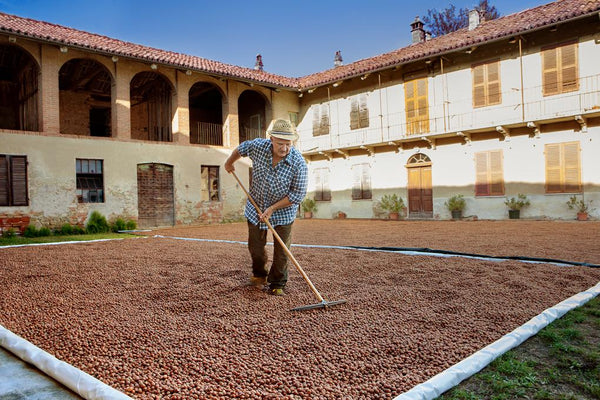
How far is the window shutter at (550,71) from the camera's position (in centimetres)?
1327

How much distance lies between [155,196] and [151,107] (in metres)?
4.60

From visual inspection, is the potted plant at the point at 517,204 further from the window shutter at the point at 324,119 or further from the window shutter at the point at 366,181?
the window shutter at the point at 324,119

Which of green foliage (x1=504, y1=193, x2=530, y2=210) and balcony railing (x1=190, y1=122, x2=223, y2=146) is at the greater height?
balcony railing (x1=190, y1=122, x2=223, y2=146)

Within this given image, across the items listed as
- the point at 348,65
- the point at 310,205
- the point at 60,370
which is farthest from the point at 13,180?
the point at 348,65

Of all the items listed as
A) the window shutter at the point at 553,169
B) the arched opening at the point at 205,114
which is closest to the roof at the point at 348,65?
the arched opening at the point at 205,114

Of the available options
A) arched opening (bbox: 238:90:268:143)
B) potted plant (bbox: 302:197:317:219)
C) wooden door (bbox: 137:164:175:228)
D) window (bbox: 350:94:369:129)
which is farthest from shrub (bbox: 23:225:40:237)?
window (bbox: 350:94:369:129)

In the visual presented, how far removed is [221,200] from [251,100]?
20.4 ft

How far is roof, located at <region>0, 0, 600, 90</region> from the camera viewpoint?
12.6 meters

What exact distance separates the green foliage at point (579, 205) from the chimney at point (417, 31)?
9467 mm

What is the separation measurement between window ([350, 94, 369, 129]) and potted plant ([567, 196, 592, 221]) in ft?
26.8

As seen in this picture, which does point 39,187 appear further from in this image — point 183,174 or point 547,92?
point 547,92

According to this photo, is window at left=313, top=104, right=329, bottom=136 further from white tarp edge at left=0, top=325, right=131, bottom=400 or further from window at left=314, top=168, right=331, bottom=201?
white tarp edge at left=0, top=325, right=131, bottom=400

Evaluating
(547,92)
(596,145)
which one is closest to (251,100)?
(547,92)

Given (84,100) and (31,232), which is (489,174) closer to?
(31,232)
